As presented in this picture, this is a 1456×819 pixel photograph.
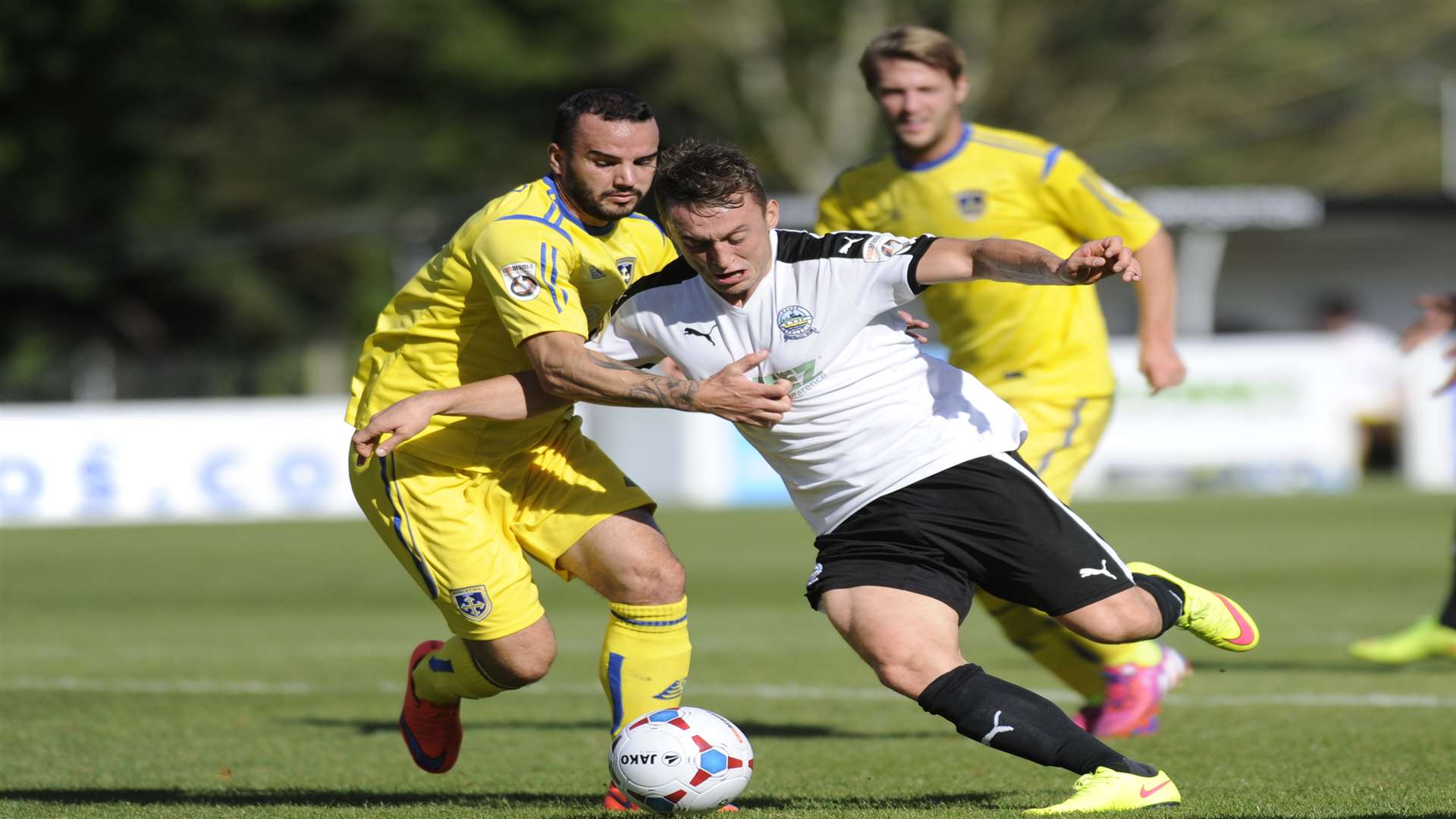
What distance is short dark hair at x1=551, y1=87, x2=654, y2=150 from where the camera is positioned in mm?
5492

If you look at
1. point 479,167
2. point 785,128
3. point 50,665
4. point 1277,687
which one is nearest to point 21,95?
point 479,167

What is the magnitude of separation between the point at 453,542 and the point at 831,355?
139 cm

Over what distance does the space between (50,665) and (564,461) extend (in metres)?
4.85

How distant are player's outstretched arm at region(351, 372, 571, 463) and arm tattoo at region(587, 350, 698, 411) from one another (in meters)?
0.35

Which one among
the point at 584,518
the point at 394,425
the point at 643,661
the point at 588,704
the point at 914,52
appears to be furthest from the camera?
the point at 588,704

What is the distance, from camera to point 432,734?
6.28m

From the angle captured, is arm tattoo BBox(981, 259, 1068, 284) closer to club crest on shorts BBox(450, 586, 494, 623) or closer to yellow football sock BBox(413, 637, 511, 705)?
club crest on shorts BBox(450, 586, 494, 623)

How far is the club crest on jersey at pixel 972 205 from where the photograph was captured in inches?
279

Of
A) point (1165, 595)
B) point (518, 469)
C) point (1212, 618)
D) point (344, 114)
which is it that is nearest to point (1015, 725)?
point (1165, 595)

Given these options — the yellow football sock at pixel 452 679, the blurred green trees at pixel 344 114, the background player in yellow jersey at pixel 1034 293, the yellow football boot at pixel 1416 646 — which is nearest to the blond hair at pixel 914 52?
the background player in yellow jersey at pixel 1034 293

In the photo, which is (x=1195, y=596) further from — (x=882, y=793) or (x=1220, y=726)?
(x=1220, y=726)

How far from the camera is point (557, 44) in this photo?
39531mm

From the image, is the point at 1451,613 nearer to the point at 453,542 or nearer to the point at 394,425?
the point at 453,542

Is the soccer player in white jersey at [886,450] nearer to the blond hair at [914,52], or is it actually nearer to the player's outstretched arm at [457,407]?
the player's outstretched arm at [457,407]
